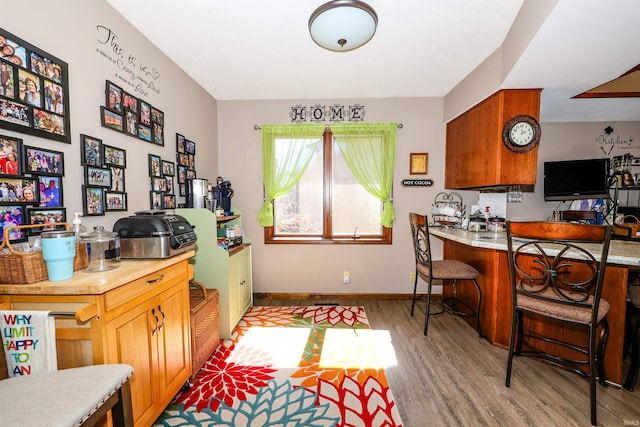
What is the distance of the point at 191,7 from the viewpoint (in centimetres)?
182

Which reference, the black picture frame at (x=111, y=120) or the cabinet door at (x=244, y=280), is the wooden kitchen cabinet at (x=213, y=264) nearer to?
the cabinet door at (x=244, y=280)

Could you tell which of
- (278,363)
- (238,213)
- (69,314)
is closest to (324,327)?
(278,363)

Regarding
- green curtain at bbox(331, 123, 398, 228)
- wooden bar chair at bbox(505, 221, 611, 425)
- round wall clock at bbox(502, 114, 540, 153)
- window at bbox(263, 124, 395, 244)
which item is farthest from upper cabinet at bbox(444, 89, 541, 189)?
window at bbox(263, 124, 395, 244)

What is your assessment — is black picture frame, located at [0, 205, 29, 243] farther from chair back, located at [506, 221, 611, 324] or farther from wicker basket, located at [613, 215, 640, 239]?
wicker basket, located at [613, 215, 640, 239]

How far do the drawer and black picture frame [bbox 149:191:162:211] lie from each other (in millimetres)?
758

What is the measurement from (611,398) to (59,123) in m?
3.69

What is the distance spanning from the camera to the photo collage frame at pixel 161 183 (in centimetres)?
216

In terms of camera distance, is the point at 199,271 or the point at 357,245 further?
the point at 357,245

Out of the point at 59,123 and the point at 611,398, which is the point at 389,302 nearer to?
→ the point at 611,398

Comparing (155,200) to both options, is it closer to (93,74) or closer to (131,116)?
(131,116)

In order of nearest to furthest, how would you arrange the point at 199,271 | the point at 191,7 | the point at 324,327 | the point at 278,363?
the point at 191,7, the point at 278,363, the point at 199,271, the point at 324,327

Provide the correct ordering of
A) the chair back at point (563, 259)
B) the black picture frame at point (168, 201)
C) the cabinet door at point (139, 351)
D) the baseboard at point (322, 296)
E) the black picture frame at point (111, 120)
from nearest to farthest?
the cabinet door at point (139, 351), the chair back at point (563, 259), the black picture frame at point (111, 120), the black picture frame at point (168, 201), the baseboard at point (322, 296)

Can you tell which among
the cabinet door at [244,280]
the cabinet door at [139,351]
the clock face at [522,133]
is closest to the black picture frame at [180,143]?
the cabinet door at [244,280]

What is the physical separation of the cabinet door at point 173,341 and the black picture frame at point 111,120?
45.2 inches
